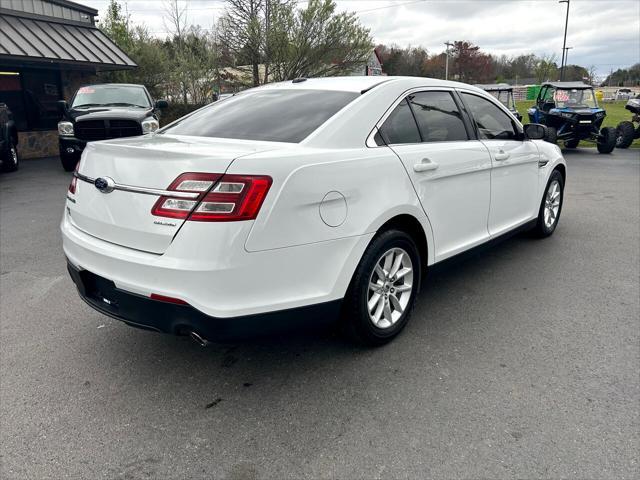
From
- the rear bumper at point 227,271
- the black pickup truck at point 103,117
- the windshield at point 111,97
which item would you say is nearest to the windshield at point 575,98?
the black pickup truck at point 103,117

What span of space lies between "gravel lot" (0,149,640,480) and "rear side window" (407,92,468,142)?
1.28 meters

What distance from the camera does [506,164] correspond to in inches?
172

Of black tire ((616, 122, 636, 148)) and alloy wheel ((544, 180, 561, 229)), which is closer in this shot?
alloy wheel ((544, 180, 561, 229))

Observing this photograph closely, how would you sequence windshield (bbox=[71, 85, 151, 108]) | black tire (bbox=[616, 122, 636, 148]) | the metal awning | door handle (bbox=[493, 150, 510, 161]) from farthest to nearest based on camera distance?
black tire (bbox=[616, 122, 636, 148]) < the metal awning < windshield (bbox=[71, 85, 151, 108]) < door handle (bbox=[493, 150, 510, 161])

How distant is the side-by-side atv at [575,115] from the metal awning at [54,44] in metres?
12.7

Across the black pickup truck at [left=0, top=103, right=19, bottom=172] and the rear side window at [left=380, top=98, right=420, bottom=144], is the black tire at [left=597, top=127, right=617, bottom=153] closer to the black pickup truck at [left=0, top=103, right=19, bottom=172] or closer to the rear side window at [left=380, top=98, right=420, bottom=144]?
the rear side window at [left=380, top=98, right=420, bottom=144]

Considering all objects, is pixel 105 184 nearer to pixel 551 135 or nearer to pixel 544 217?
pixel 544 217

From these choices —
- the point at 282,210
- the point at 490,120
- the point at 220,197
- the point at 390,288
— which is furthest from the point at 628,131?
the point at 220,197

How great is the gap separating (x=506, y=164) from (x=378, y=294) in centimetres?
197

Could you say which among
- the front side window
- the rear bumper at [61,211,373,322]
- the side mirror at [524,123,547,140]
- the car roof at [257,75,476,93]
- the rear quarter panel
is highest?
the car roof at [257,75,476,93]

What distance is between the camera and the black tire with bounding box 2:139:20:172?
11.3m

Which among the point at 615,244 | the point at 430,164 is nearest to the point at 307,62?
the point at 615,244

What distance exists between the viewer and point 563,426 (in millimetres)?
2486

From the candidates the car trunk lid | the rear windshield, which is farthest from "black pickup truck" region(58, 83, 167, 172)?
the car trunk lid
